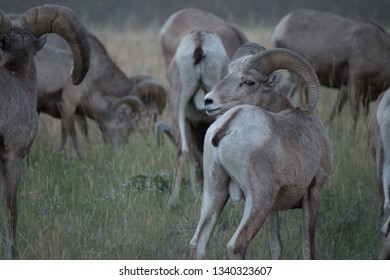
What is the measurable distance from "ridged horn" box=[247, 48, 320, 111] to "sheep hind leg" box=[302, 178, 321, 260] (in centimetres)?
77

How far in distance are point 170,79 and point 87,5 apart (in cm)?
2288

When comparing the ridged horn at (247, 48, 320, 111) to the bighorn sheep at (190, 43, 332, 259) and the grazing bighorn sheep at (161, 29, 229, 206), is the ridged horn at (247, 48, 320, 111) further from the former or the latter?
the grazing bighorn sheep at (161, 29, 229, 206)

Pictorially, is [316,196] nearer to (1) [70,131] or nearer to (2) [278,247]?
(2) [278,247]

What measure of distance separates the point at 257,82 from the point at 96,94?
540 centimetres

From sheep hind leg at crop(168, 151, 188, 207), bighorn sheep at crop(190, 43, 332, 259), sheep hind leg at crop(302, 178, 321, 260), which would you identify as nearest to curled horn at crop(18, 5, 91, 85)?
bighorn sheep at crop(190, 43, 332, 259)

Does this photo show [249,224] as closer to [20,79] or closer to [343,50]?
[20,79]

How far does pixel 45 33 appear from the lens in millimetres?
7754

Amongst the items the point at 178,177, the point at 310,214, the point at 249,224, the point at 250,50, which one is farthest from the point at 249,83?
the point at 178,177

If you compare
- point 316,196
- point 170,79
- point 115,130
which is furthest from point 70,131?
point 316,196

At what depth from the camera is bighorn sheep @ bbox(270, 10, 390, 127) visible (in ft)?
41.2

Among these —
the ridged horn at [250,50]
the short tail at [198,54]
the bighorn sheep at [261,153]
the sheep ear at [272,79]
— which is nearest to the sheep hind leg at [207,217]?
the bighorn sheep at [261,153]

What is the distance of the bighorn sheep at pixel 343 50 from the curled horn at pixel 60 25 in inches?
214

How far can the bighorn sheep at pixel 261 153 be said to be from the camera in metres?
5.96

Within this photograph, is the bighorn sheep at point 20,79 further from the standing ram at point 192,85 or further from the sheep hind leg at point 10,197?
the standing ram at point 192,85
